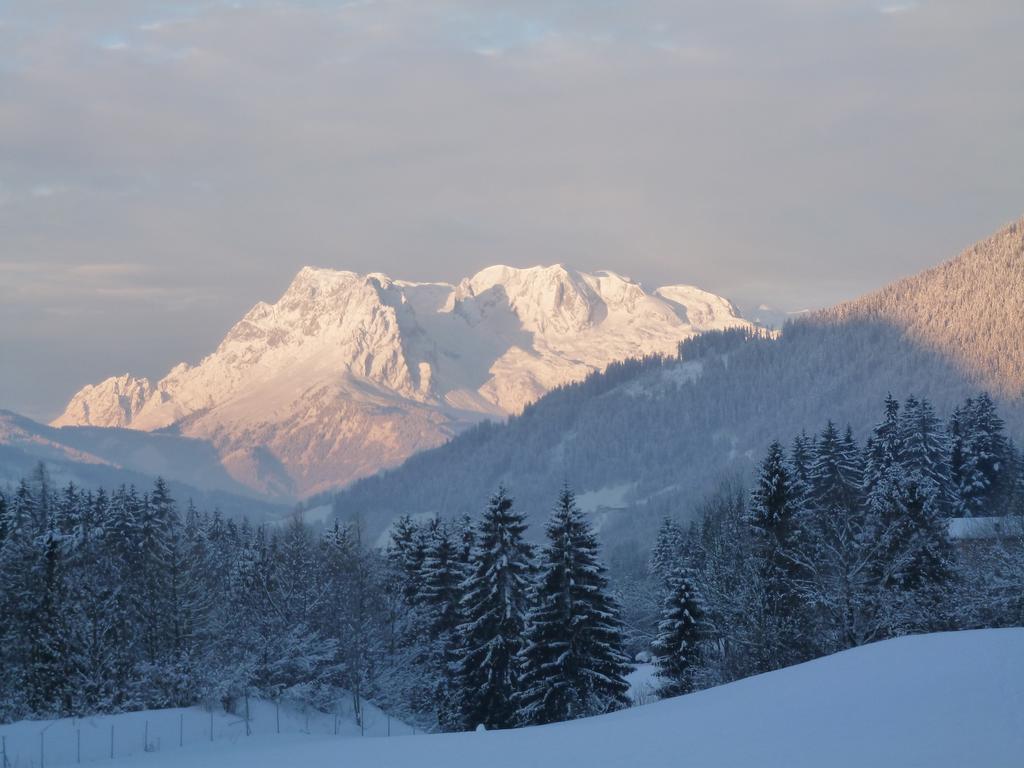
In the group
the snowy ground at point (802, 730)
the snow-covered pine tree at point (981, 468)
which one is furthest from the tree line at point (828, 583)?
the snowy ground at point (802, 730)

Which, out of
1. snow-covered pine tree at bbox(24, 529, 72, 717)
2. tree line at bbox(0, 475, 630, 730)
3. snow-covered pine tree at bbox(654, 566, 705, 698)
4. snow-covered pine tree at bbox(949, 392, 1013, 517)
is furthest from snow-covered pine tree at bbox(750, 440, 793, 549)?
snow-covered pine tree at bbox(24, 529, 72, 717)

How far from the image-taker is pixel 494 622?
1726 inches

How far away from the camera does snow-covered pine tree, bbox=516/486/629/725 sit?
1619 inches

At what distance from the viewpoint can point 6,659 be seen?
144ft

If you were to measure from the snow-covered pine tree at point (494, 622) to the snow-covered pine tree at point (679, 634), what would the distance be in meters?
6.33

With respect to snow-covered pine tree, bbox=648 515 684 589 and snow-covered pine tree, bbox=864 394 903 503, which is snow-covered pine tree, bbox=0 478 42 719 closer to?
snow-covered pine tree, bbox=648 515 684 589

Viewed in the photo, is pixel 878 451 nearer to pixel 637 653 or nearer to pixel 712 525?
pixel 712 525

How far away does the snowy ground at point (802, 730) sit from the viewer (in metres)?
20.4

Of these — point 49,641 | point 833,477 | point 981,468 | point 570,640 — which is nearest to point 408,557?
point 570,640

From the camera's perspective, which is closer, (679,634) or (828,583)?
(828,583)

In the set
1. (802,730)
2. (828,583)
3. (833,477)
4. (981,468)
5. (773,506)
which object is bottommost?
(981,468)

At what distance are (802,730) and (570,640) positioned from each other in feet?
64.2

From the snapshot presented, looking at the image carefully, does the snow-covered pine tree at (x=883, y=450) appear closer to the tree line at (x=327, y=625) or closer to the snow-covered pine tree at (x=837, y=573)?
the snow-covered pine tree at (x=837, y=573)

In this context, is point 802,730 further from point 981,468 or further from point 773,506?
point 981,468
